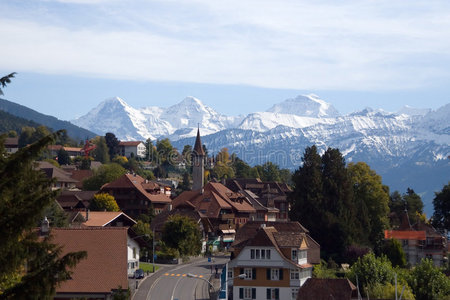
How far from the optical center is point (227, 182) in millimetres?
182375

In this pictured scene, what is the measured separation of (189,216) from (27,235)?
90.0 m

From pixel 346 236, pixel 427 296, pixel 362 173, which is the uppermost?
pixel 362 173

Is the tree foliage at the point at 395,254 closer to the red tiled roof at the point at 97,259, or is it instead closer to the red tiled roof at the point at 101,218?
the red tiled roof at the point at 101,218

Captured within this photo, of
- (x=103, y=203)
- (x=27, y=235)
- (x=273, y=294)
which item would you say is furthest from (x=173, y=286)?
(x=27, y=235)

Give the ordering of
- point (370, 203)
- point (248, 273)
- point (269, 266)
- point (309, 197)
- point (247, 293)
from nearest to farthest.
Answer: point (247, 293), point (269, 266), point (248, 273), point (309, 197), point (370, 203)

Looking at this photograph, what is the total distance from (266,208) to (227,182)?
30.4 metres

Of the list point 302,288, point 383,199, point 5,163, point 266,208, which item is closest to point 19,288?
point 5,163

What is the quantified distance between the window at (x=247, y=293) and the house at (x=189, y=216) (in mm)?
27882

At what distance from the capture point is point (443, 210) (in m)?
127

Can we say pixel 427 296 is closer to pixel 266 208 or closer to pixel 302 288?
pixel 302 288

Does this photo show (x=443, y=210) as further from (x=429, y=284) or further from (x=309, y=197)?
(x=429, y=284)

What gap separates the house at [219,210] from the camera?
12469 centimetres

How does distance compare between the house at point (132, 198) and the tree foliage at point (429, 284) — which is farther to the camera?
the house at point (132, 198)

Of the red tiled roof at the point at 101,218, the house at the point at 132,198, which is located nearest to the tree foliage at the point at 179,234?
the red tiled roof at the point at 101,218
